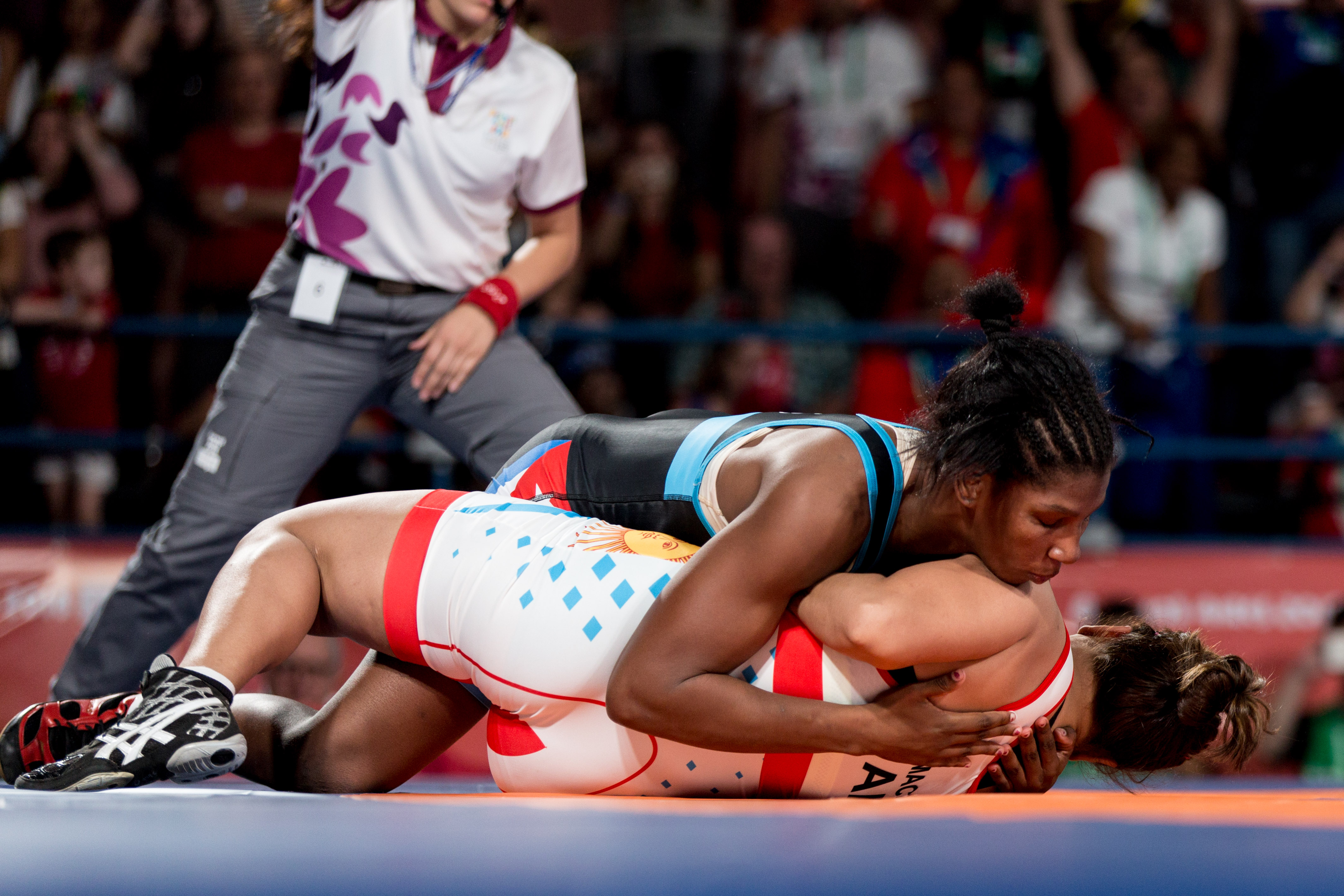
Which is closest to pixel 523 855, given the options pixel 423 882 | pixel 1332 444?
pixel 423 882

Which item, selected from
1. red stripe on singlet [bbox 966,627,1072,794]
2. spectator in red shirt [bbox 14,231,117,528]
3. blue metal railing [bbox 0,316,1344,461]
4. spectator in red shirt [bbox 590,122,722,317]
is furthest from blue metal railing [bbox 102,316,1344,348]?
red stripe on singlet [bbox 966,627,1072,794]

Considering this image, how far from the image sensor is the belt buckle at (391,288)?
2.32 metres

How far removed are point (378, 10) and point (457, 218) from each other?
0.38 m

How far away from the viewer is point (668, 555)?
169cm

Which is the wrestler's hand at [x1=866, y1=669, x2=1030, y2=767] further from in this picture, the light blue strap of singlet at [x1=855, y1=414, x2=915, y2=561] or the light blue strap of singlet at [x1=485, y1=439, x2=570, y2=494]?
the light blue strap of singlet at [x1=485, y1=439, x2=570, y2=494]

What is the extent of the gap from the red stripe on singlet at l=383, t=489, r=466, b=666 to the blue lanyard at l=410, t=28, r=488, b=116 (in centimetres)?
91

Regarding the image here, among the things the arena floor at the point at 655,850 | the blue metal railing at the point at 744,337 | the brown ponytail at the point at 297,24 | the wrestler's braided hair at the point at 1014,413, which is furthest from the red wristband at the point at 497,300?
the blue metal railing at the point at 744,337

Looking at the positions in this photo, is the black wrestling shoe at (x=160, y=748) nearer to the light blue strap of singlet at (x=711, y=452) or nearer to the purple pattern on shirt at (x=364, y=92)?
the light blue strap of singlet at (x=711, y=452)

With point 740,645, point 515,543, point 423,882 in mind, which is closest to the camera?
point 423,882

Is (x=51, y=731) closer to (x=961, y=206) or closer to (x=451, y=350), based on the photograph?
(x=451, y=350)

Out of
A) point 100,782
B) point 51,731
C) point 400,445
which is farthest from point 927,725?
point 400,445

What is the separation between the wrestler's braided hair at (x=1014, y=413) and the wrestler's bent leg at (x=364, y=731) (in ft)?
2.42

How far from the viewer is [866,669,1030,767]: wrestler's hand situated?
1525 mm

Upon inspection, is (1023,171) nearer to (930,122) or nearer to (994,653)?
(930,122)
